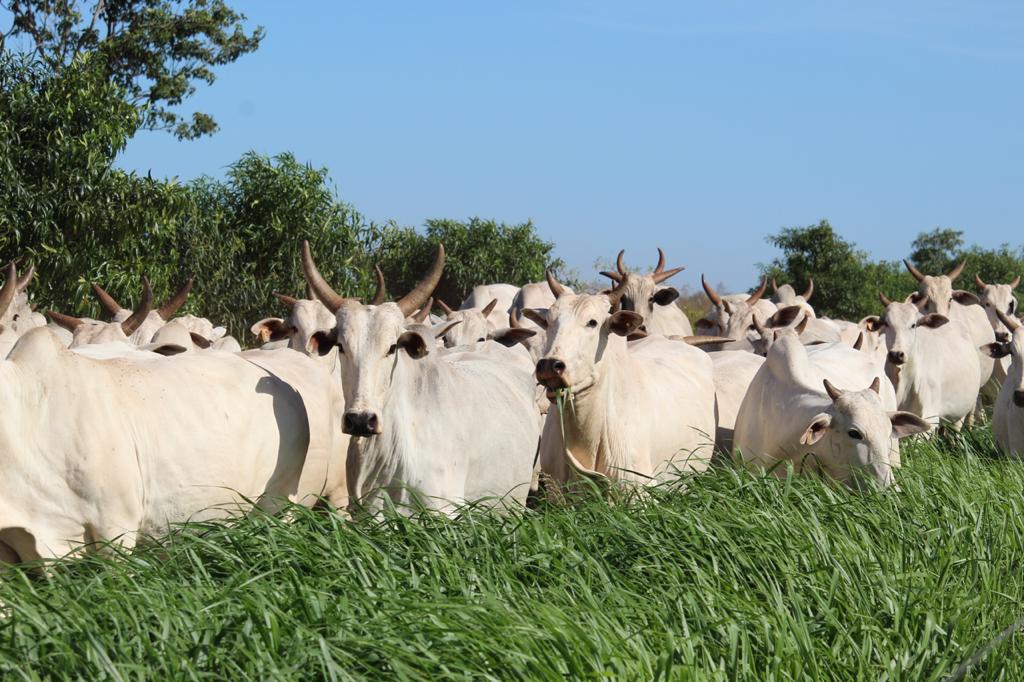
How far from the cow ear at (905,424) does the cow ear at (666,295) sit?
119 inches

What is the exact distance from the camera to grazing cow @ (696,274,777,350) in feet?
38.0

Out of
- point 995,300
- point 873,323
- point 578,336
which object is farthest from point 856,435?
point 995,300

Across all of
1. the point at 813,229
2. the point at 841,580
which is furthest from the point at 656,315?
the point at 813,229

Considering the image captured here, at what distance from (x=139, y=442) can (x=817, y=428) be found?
357cm

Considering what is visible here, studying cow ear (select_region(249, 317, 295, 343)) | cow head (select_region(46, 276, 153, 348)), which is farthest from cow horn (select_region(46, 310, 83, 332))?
cow ear (select_region(249, 317, 295, 343))

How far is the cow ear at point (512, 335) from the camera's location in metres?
8.15

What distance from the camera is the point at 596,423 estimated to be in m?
6.89

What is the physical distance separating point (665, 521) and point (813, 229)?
71.9 ft

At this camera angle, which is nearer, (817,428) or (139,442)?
(139,442)

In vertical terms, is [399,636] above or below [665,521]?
below

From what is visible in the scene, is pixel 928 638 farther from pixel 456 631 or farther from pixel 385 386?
pixel 385 386

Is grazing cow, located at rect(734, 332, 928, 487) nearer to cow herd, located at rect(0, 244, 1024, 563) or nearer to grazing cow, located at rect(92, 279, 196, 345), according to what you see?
cow herd, located at rect(0, 244, 1024, 563)

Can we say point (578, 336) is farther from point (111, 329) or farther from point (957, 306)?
point (957, 306)

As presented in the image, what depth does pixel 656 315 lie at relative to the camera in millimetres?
12594
